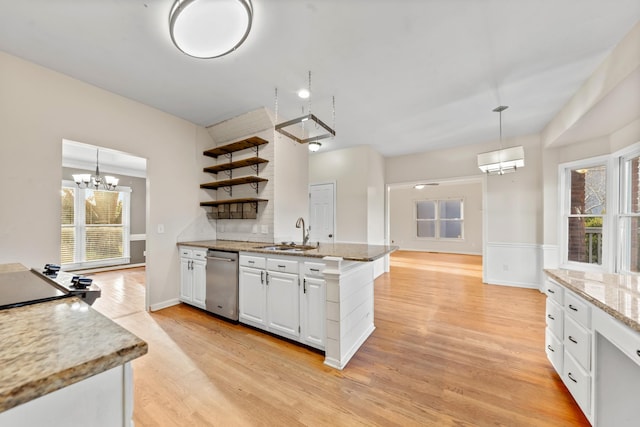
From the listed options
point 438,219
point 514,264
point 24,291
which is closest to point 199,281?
point 24,291

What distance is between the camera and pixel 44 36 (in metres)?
2.09

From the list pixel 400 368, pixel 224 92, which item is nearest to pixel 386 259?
pixel 400 368

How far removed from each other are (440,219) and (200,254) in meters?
8.52

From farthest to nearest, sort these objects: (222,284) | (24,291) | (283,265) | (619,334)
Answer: (222,284) → (283,265) → (619,334) → (24,291)

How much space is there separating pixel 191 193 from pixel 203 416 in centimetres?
301

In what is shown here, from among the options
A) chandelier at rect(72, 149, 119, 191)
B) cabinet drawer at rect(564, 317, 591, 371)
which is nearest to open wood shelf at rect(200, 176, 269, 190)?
chandelier at rect(72, 149, 119, 191)

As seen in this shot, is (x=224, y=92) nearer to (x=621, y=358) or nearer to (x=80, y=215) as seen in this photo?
(x=621, y=358)

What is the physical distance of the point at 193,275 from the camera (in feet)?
11.2

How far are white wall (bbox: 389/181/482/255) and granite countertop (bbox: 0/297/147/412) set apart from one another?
7892 mm

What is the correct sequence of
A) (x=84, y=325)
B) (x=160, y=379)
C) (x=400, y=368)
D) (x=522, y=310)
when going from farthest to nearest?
(x=522, y=310) < (x=400, y=368) < (x=160, y=379) < (x=84, y=325)

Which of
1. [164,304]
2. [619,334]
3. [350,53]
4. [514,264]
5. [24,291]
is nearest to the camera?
[24,291]

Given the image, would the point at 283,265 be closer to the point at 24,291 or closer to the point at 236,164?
the point at 24,291

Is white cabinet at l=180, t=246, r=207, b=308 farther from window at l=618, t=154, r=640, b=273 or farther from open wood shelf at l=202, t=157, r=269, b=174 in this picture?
window at l=618, t=154, r=640, b=273

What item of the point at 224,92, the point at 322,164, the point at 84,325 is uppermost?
the point at 224,92
